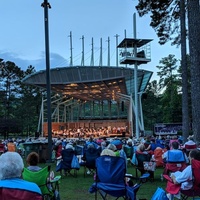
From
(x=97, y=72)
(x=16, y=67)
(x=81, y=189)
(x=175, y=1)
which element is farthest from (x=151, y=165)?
(x=16, y=67)

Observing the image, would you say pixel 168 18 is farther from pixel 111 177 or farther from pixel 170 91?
pixel 170 91

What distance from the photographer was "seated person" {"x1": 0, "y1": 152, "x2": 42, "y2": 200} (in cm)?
277

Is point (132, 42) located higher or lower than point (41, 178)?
higher

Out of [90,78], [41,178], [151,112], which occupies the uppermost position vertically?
[90,78]

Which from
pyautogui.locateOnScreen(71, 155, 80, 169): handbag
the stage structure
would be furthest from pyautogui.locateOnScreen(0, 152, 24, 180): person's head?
the stage structure

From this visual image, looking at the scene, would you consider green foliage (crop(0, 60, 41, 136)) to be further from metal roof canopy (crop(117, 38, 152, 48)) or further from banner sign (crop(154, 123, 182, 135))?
banner sign (crop(154, 123, 182, 135))

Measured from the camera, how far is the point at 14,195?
2.77m

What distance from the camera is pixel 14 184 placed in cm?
282

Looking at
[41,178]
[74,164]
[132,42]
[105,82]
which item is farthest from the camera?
[105,82]

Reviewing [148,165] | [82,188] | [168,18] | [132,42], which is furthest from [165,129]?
[82,188]

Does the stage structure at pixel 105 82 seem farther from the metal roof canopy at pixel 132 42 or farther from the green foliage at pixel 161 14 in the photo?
the green foliage at pixel 161 14

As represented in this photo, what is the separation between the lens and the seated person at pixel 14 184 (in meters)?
2.77

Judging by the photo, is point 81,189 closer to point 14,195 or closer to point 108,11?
point 14,195

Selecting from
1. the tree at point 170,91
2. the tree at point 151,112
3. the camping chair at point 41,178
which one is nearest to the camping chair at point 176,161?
A: the camping chair at point 41,178
